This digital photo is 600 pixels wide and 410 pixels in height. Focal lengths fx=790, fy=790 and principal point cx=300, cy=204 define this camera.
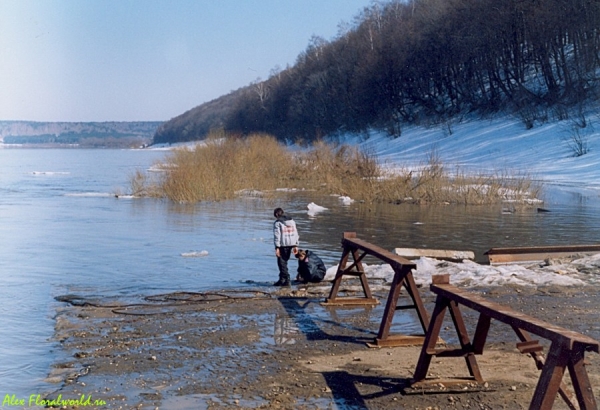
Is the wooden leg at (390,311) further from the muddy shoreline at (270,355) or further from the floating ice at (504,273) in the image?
the floating ice at (504,273)

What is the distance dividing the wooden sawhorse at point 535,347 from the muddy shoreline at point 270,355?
35cm

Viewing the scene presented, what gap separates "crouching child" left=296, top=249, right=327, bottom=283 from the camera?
12906mm

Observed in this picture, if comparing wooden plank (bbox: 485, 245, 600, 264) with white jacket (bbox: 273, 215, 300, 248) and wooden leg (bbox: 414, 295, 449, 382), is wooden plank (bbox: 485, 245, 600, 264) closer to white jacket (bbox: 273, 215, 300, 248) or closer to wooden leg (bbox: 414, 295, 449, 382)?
white jacket (bbox: 273, 215, 300, 248)

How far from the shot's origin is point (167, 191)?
32.7 meters

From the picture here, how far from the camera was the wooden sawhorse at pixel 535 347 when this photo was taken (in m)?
5.01

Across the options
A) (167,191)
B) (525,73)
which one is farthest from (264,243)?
(525,73)

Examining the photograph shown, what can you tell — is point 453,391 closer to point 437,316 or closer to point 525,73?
point 437,316

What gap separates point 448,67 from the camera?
209 ft

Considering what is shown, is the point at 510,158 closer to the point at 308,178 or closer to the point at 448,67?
the point at 308,178

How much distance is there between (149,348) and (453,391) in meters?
3.42

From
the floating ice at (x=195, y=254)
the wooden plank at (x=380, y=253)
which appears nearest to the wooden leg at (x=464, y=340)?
the wooden plank at (x=380, y=253)

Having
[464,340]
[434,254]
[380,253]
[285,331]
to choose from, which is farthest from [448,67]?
[464,340]

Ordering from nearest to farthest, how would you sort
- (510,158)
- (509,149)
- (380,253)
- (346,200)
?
(380,253)
(346,200)
(510,158)
(509,149)

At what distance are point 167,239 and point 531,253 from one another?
30.0 ft
